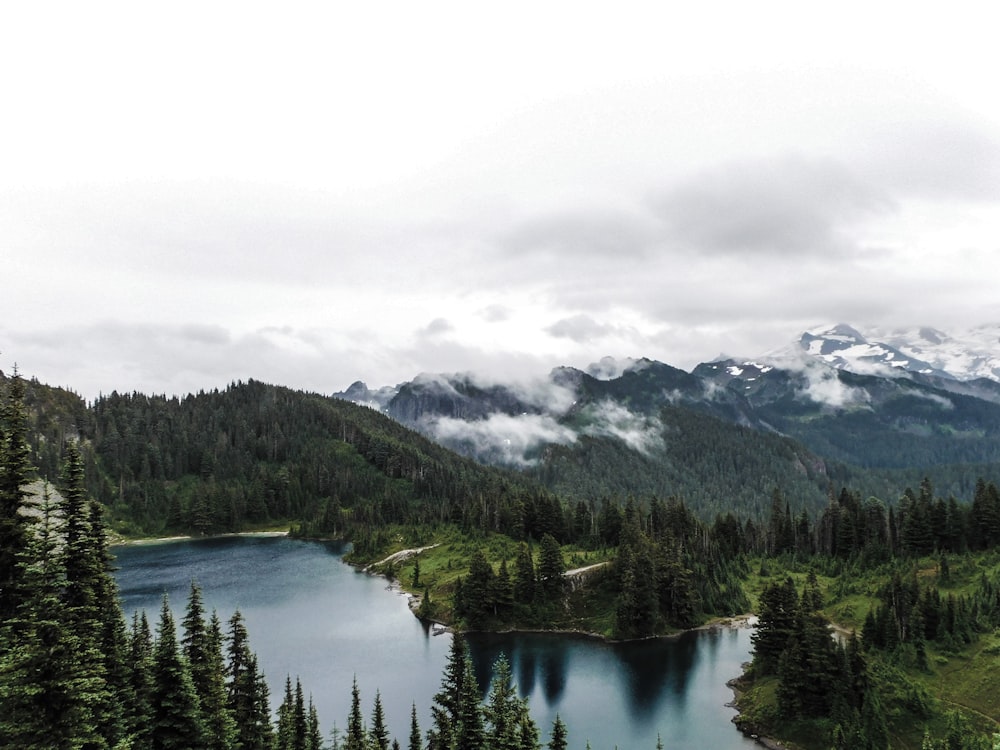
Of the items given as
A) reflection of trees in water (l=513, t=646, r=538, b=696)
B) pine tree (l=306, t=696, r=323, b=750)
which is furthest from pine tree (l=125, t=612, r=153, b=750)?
reflection of trees in water (l=513, t=646, r=538, b=696)

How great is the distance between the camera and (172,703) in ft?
122

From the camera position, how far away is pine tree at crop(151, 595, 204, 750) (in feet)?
123

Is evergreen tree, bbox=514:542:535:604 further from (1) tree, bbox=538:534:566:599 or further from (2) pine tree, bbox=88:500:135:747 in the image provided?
(2) pine tree, bbox=88:500:135:747

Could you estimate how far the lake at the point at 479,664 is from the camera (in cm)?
8362

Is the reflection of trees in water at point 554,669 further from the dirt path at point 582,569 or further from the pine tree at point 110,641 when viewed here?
the pine tree at point 110,641

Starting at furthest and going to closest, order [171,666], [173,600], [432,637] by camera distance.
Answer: [173,600] → [432,637] → [171,666]

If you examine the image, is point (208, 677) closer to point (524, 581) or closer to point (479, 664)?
point (479, 664)

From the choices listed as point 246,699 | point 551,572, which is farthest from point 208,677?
point 551,572

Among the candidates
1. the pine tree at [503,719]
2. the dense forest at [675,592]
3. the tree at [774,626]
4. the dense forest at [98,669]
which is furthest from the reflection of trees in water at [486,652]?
the pine tree at [503,719]

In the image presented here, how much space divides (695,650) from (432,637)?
4521 cm

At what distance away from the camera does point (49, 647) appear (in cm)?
2492

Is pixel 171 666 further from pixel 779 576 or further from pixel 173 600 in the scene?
pixel 779 576

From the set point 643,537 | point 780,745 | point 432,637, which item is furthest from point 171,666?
point 643,537

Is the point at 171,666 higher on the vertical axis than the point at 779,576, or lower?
higher
